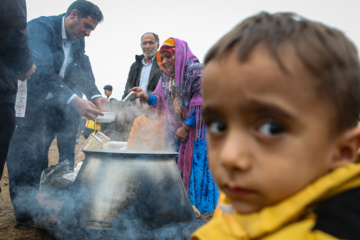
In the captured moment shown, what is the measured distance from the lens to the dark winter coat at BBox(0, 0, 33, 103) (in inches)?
86.0

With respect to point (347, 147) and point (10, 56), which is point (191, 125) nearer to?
point (10, 56)

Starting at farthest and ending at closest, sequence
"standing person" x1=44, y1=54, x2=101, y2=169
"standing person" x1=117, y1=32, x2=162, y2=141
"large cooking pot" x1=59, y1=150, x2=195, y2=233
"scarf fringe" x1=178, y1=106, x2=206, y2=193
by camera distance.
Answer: "standing person" x1=117, y1=32, x2=162, y2=141 < "standing person" x1=44, y1=54, x2=101, y2=169 < "scarf fringe" x1=178, y1=106, x2=206, y2=193 < "large cooking pot" x1=59, y1=150, x2=195, y2=233

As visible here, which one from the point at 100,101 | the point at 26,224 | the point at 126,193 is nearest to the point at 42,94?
the point at 100,101

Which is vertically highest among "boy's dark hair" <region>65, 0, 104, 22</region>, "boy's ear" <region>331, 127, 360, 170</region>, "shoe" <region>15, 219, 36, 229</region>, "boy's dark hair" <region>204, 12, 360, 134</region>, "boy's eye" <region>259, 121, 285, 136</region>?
"boy's dark hair" <region>65, 0, 104, 22</region>

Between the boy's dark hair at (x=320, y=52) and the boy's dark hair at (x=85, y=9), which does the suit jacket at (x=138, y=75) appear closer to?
the boy's dark hair at (x=85, y=9)

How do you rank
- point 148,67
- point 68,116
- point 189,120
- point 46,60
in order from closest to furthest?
point 189,120
point 46,60
point 68,116
point 148,67

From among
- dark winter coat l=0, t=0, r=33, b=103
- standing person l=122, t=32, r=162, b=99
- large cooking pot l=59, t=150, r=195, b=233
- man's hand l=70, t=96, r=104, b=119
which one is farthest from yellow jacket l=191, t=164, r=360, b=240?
standing person l=122, t=32, r=162, b=99

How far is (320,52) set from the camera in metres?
0.58

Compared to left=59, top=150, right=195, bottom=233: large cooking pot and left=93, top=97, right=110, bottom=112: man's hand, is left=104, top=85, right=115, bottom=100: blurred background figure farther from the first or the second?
left=59, top=150, right=195, bottom=233: large cooking pot

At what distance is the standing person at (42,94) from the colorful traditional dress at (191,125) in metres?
1.02

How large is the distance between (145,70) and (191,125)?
2299 millimetres

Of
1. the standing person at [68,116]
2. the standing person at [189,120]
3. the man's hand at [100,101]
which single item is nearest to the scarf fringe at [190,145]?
the standing person at [189,120]

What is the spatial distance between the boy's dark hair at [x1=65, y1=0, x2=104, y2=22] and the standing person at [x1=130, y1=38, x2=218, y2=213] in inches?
43.9

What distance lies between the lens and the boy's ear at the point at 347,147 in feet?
2.06
